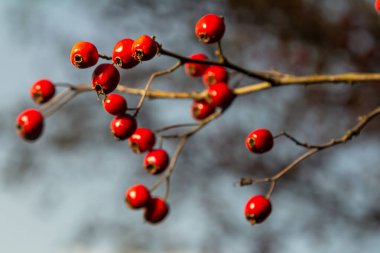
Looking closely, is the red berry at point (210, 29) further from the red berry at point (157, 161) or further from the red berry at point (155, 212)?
the red berry at point (155, 212)

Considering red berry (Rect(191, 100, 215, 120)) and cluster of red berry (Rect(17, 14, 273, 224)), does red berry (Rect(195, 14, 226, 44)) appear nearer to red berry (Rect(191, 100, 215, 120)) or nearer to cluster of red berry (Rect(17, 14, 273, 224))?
cluster of red berry (Rect(17, 14, 273, 224))

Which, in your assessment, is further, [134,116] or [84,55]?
[134,116]

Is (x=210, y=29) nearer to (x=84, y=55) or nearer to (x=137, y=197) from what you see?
(x=84, y=55)

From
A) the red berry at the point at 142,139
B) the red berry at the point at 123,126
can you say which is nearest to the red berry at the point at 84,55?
the red berry at the point at 123,126

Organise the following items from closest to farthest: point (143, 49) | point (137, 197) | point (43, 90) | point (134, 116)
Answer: point (143, 49)
point (134, 116)
point (43, 90)
point (137, 197)

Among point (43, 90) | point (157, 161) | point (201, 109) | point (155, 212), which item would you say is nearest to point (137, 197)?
point (155, 212)

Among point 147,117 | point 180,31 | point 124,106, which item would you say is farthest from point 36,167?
point 124,106

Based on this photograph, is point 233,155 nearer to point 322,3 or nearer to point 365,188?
point 365,188
